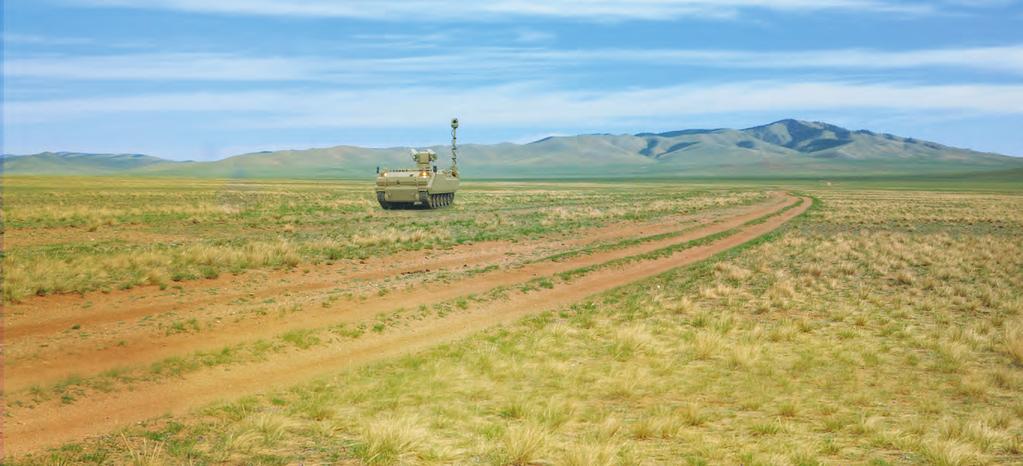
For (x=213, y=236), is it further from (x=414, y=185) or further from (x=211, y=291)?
(x=414, y=185)

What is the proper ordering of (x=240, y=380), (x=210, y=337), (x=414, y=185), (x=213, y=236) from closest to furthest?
(x=240, y=380) < (x=210, y=337) < (x=213, y=236) < (x=414, y=185)

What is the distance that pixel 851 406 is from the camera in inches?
414

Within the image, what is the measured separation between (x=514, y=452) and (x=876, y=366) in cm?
773

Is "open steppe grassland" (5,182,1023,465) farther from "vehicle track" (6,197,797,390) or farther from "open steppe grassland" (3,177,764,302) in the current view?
"open steppe grassland" (3,177,764,302)

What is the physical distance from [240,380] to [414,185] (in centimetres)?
3932

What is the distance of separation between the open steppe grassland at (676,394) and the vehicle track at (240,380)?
44 centimetres

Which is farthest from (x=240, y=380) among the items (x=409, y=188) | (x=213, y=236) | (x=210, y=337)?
(x=409, y=188)

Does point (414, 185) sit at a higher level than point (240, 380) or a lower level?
higher

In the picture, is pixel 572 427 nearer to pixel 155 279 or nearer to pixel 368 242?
pixel 155 279

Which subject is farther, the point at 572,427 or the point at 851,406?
the point at 851,406

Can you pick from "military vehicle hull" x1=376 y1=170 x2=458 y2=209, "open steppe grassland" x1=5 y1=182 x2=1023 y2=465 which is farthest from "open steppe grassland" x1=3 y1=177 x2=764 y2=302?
"open steppe grassland" x1=5 y1=182 x2=1023 y2=465

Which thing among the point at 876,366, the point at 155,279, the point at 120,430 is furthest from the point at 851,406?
the point at 155,279

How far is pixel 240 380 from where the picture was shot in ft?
36.2

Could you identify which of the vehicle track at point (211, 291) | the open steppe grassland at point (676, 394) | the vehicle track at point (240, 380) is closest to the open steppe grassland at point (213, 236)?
the vehicle track at point (211, 291)
